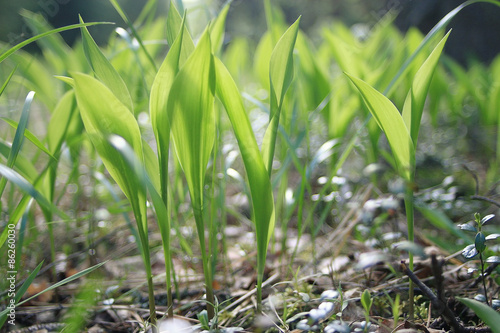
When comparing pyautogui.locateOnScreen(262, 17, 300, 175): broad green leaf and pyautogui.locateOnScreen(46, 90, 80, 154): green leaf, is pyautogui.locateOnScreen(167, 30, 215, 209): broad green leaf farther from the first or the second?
pyautogui.locateOnScreen(46, 90, 80, 154): green leaf

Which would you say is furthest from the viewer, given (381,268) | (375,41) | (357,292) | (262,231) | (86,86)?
(375,41)

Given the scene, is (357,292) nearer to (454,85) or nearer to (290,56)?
(290,56)

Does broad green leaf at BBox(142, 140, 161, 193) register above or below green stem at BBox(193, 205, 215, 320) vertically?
above

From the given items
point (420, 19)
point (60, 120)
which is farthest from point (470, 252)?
point (420, 19)

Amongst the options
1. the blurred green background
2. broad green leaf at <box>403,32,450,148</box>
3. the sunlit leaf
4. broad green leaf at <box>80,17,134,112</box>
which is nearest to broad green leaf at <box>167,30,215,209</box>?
broad green leaf at <box>80,17,134,112</box>

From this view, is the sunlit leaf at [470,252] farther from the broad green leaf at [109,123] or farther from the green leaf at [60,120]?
the green leaf at [60,120]

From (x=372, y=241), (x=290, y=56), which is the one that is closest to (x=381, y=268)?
(x=372, y=241)

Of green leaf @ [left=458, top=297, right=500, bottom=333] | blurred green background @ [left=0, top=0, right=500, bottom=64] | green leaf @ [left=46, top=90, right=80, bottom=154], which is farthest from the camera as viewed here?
blurred green background @ [left=0, top=0, right=500, bottom=64]
